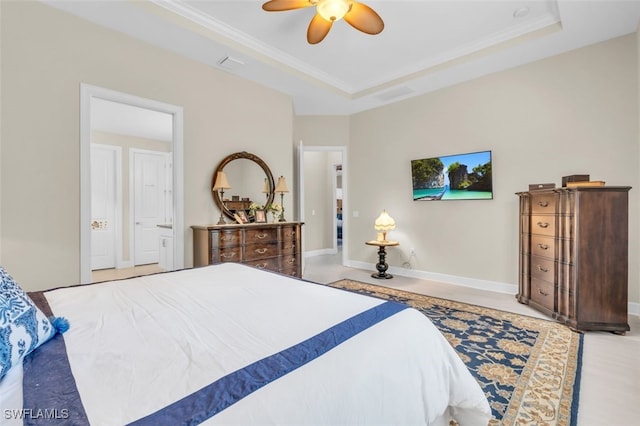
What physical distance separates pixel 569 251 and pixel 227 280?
3107 millimetres

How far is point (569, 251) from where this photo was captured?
112 inches

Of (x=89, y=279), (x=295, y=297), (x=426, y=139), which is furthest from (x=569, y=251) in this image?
(x=89, y=279)

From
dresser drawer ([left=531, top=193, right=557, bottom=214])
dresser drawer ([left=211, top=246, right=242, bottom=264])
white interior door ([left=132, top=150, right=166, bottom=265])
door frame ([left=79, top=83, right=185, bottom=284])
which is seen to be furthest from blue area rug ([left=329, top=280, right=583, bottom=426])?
white interior door ([left=132, top=150, right=166, bottom=265])

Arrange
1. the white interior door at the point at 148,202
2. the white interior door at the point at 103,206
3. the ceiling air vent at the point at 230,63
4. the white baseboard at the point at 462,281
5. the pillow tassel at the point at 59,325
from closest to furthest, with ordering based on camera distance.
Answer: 1. the pillow tassel at the point at 59,325
2. the ceiling air vent at the point at 230,63
3. the white baseboard at the point at 462,281
4. the white interior door at the point at 103,206
5. the white interior door at the point at 148,202

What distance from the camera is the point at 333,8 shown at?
7.76 ft

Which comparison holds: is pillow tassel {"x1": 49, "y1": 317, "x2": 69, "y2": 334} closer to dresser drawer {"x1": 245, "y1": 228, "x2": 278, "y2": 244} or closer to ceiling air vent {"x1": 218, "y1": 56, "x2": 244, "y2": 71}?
dresser drawer {"x1": 245, "y1": 228, "x2": 278, "y2": 244}

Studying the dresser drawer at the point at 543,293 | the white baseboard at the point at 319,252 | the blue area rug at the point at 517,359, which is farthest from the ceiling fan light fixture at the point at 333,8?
the white baseboard at the point at 319,252

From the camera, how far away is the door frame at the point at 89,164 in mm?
2809

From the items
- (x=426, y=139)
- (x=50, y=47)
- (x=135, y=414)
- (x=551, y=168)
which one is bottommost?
(x=135, y=414)

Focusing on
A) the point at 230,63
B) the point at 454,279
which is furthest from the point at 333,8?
the point at 454,279

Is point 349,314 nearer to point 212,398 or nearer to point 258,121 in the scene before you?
point 212,398

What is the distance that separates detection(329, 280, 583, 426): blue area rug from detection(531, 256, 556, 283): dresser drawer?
0.47 m

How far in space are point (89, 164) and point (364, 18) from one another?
2.84 m

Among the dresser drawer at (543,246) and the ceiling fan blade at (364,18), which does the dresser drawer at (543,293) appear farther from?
the ceiling fan blade at (364,18)
